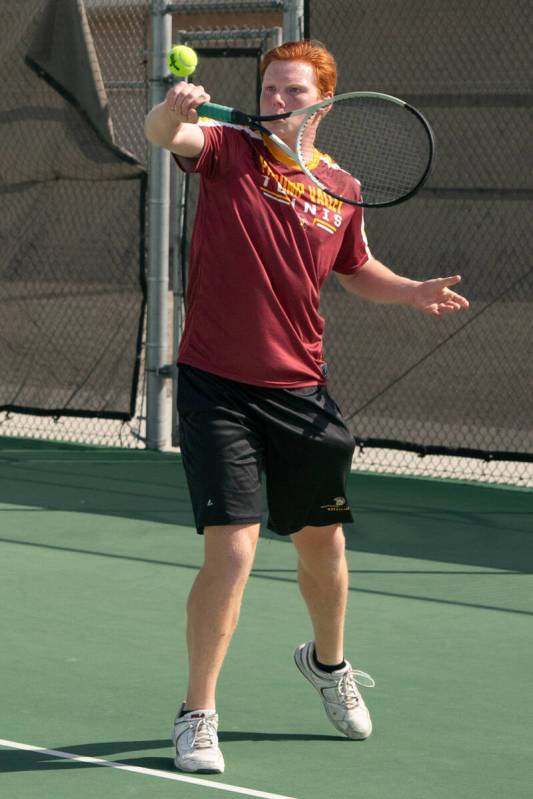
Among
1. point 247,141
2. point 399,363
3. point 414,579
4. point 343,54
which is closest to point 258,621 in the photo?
point 414,579

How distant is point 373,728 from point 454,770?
1.26ft

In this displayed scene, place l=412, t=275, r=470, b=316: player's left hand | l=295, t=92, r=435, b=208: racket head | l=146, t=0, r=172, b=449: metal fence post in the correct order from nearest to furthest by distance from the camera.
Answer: l=412, t=275, r=470, b=316: player's left hand
l=295, t=92, r=435, b=208: racket head
l=146, t=0, r=172, b=449: metal fence post

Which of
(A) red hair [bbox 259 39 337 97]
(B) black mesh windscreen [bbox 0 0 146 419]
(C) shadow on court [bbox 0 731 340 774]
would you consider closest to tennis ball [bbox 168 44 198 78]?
(A) red hair [bbox 259 39 337 97]

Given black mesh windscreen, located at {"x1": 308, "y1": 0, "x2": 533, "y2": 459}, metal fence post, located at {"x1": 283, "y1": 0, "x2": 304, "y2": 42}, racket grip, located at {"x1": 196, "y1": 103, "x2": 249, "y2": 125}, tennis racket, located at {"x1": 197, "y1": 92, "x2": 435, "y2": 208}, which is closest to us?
racket grip, located at {"x1": 196, "y1": 103, "x2": 249, "y2": 125}

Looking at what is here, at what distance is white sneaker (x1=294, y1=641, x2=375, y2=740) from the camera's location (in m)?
4.16

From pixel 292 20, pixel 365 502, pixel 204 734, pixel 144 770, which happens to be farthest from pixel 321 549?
pixel 292 20

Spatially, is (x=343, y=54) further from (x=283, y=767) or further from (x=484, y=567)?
(x=283, y=767)

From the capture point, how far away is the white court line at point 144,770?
12.3ft

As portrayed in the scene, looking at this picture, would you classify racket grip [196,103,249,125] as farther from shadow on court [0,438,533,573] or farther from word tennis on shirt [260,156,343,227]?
shadow on court [0,438,533,573]

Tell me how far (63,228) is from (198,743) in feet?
19.6

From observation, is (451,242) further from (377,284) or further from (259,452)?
(259,452)

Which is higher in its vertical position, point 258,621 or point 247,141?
point 247,141

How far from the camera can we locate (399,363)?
8.39 metres

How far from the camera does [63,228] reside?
31.0ft
